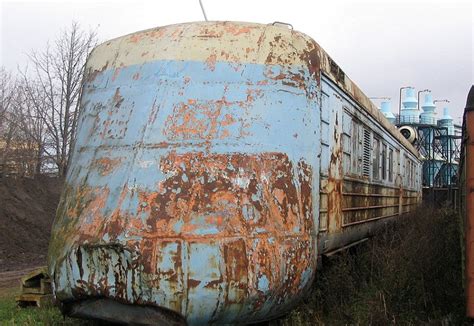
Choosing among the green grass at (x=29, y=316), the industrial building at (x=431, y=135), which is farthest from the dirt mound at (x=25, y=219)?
the industrial building at (x=431, y=135)

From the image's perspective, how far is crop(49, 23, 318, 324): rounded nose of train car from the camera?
4.16m

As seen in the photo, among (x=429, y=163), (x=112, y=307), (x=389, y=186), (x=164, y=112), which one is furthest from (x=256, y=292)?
(x=429, y=163)

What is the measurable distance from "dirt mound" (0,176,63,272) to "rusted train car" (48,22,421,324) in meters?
10.8

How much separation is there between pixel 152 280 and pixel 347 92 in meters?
3.46

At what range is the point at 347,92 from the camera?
252 inches

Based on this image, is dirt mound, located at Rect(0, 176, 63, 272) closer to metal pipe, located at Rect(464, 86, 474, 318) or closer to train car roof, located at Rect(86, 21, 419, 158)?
train car roof, located at Rect(86, 21, 419, 158)

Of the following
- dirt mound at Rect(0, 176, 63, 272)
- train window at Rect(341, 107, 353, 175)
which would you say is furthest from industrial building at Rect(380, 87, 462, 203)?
train window at Rect(341, 107, 353, 175)

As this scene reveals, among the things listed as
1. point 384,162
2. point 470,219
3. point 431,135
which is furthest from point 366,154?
point 431,135

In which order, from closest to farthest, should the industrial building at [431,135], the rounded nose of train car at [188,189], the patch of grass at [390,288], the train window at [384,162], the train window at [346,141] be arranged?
1. the rounded nose of train car at [188,189]
2. the patch of grass at [390,288]
3. the train window at [346,141]
4. the train window at [384,162]
5. the industrial building at [431,135]

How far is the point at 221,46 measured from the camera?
191 inches

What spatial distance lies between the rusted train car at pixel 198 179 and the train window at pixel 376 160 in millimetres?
3017

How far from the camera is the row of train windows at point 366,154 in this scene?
6496mm

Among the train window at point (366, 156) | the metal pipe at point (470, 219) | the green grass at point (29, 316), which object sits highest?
the train window at point (366, 156)

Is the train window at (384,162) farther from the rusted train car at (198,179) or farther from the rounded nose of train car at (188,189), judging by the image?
the rounded nose of train car at (188,189)
